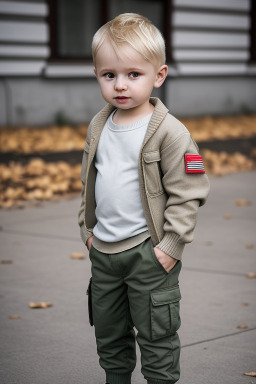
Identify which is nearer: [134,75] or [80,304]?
[134,75]

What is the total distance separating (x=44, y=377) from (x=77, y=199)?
13.9 feet

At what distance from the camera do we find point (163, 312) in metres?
2.64

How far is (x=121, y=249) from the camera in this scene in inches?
104

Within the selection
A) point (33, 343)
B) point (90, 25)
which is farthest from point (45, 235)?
point (90, 25)

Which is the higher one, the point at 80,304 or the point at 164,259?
the point at 164,259

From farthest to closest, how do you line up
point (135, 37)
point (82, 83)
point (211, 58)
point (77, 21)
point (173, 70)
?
point (211, 58) < point (173, 70) < point (77, 21) < point (82, 83) < point (135, 37)

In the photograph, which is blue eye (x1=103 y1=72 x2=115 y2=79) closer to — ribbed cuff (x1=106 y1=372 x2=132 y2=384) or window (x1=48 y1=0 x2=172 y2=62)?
ribbed cuff (x1=106 y1=372 x2=132 y2=384)

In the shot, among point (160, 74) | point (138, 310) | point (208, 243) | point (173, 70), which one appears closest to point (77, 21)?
point (173, 70)

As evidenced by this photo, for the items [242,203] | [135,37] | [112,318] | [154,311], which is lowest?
[242,203]

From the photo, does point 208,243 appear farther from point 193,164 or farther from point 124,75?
point 124,75

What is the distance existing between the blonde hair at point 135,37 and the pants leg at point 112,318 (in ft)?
2.45

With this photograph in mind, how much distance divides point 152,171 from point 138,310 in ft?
1.69

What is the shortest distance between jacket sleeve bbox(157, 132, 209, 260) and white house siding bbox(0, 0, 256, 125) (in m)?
9.84

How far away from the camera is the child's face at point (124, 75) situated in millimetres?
2549
